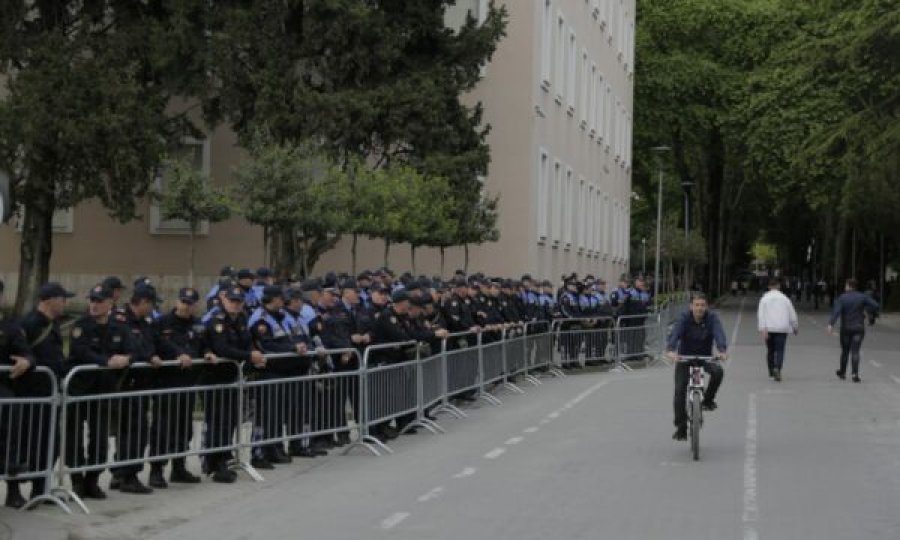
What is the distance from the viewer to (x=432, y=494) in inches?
462

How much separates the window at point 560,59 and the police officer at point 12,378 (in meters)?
32.0

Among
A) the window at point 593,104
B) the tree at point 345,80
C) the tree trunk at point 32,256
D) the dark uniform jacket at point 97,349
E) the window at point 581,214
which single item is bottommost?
the dark uniform jacket at point 97,349

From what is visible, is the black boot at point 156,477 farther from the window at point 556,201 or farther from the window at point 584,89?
the window at point 584,89

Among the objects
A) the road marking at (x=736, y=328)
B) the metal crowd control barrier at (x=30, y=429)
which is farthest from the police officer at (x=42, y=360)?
the road marking at (x=736, y=328)

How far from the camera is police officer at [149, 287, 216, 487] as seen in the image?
39.3 feet

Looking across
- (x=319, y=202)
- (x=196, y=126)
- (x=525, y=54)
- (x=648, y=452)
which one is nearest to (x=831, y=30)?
A: (x=525, y=54)

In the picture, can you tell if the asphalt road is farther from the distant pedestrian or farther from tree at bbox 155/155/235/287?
tree at bbox 155/155/235/287

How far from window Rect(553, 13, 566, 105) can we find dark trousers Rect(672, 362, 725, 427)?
2664cm

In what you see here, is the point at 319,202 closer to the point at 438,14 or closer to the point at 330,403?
the point at 438,14

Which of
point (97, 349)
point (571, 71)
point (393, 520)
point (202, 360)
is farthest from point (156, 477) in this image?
point (571, 71)

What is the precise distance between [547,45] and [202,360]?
92.3ft

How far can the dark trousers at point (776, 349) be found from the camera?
25.4 metres

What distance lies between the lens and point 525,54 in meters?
36.8

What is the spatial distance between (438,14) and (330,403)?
17.6m
